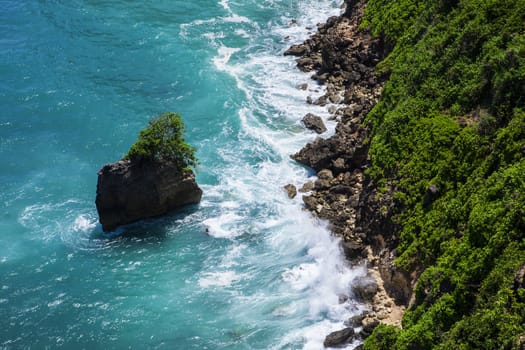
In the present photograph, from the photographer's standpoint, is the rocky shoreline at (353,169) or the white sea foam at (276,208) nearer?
the rocky shoreline at (353,169)

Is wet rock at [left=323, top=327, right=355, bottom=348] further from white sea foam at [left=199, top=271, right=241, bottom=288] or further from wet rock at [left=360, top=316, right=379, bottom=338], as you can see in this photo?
white sea foam at [left=199, top=271, right=241, bottom=288]

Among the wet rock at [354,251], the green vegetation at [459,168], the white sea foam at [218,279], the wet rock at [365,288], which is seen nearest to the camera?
the green vegetation at [459,168]

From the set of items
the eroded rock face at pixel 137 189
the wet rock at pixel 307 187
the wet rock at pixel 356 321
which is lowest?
the wet rock at pixel 356 321

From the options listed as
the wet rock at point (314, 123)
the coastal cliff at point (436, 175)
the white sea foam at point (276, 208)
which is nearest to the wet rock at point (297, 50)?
the white sea foam at point (276, 208)

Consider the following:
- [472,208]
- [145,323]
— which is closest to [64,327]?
[145,323]

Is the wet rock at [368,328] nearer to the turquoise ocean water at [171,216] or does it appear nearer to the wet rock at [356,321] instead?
the wet rock at [356,321]

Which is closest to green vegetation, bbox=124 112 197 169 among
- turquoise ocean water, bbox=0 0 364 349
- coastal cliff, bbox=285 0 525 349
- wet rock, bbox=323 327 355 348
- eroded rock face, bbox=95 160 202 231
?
eroded rock face, bbox=95 160 202 231

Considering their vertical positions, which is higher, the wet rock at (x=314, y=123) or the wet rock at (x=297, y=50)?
the wet rock at (x=297, y=50)
